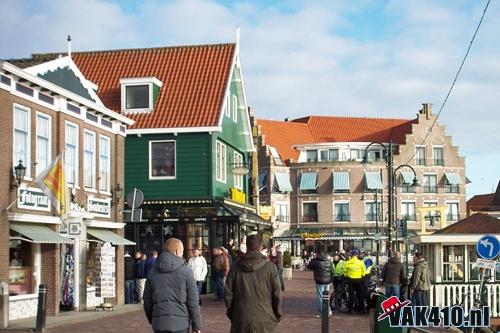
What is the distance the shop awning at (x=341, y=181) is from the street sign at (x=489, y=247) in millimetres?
64971

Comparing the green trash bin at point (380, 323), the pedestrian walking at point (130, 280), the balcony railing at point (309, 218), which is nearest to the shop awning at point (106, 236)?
the pedestrian walking at point (130, 280)

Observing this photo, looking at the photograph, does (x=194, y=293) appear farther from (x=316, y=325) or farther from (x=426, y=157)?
(x=426, y=157)

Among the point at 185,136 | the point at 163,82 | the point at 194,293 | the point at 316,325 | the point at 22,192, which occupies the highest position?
the point at 163,82

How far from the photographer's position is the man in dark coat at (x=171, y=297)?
400 inches

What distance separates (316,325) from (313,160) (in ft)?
208

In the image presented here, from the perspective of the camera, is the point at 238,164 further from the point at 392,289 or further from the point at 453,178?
the point at 453,178

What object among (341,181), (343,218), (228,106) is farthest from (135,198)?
(343,218)

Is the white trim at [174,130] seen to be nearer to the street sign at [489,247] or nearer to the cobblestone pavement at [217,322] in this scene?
the cobblestone pavement at [217,322]

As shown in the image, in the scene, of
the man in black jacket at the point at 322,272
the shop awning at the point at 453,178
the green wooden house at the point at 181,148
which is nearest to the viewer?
the man in black jacket at the point at 322,272

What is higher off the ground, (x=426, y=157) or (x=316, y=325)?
(x=426, y=157)

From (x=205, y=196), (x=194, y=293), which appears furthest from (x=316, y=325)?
(x=205, y=196)

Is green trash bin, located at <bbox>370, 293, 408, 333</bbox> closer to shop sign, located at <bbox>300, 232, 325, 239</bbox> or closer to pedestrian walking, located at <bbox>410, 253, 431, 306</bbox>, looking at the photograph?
pedestrian walking, located at <bbox>410, 253, 431, 306</bbox>

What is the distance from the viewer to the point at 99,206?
26.2 m

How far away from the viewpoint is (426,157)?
3246 inches
